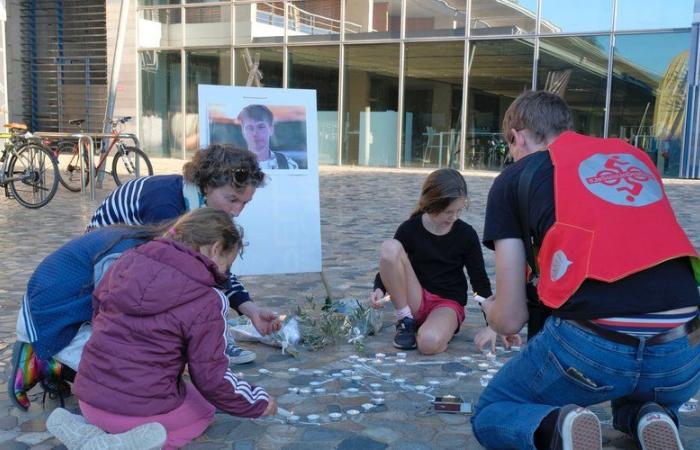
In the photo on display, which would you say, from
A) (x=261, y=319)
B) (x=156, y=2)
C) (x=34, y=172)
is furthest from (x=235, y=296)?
(x=156, y=2)

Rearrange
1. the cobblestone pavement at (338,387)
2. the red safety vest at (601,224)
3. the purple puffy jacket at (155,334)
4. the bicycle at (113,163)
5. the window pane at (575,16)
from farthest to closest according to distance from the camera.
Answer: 1. the window pane at (575,16)
2. the bicycle at (113,163)
3. the cobblestone pavement at (338,387)
4. the purple puffy jacket at (155,334)
5. the red safety vest at (601,224)

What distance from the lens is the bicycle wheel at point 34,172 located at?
A: 32.2 feet

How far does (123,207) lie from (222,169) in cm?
53

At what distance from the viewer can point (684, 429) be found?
9.94 ft

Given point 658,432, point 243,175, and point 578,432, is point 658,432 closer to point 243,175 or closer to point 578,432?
point 578,432

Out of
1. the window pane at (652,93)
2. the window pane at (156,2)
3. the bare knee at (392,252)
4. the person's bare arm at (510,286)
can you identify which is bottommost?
the bare knee at (392,252)

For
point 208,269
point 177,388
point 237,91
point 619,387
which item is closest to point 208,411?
point 177,388

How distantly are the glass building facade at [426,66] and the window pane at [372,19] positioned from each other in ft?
0.10

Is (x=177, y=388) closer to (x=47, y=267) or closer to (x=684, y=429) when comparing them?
(x=47, y=267)

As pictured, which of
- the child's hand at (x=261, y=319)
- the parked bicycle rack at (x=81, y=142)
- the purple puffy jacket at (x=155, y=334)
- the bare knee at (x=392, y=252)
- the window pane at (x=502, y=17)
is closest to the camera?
the purple puffy jacket at (x=155, y=334)

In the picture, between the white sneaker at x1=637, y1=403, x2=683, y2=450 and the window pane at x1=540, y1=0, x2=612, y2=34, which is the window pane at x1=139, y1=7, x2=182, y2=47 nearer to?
the window pane at x1=540, y1=0, x2=612, y2=34

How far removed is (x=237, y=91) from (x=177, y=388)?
265cm

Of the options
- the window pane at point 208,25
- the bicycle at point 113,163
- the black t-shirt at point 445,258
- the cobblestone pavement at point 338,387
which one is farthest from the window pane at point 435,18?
the black t-shirt at point 445,258

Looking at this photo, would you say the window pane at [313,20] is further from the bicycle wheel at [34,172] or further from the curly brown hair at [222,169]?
the curly brown hair at [222,169]
